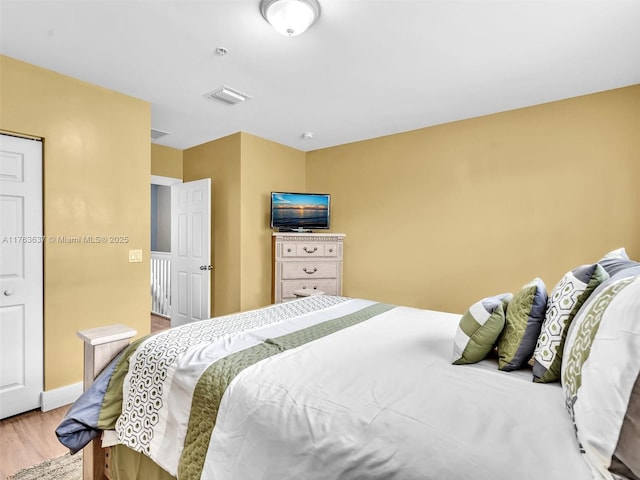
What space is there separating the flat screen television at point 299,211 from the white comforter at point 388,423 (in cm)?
290

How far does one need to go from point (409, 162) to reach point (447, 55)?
1639 millimetres

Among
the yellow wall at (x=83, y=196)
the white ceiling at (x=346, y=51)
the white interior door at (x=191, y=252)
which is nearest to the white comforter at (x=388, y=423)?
the white ceiling at (x=346, y=51)

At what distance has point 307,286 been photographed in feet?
13.3

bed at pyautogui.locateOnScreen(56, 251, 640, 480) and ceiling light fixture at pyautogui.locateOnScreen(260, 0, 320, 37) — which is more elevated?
ceiling light fixture at pyautogui.locateOnScreen(260, 0, 320, 37)

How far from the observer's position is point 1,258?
232cm

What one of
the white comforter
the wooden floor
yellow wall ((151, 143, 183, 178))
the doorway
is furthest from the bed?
the doorway

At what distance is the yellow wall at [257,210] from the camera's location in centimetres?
395

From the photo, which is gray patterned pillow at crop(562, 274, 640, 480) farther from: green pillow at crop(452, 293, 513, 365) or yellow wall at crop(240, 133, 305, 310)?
yellow wall at crop(240, 133, 305, 310)

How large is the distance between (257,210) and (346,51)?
7.63 feet

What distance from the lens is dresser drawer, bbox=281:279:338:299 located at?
3.97 m

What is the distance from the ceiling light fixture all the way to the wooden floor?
2.86m

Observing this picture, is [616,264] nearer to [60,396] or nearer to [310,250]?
[310,250]

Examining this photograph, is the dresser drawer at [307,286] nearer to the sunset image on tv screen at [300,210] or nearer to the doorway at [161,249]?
the sunset image on tv screen at [300,210]

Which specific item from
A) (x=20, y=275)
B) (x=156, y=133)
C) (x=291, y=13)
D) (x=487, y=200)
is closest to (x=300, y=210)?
(x=156, y=133)
